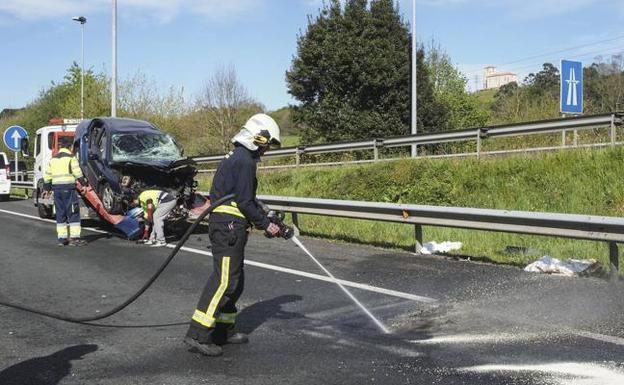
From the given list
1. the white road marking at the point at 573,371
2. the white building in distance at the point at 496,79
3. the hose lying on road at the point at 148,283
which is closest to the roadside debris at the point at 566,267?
the white road marking at the point at 573,371

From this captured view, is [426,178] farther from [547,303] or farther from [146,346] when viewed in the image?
[146,346]

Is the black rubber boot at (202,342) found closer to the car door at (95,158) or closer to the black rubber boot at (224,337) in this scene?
the black rubber boot at (224,337)

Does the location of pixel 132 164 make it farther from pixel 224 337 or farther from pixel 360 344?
pixel 360 344

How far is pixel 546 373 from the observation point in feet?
13.8

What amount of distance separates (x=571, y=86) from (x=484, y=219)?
7.78 m

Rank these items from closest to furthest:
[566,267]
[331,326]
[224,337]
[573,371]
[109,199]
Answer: [573,371]
[224,337]
[331,326]
[566,267]
[109,199]

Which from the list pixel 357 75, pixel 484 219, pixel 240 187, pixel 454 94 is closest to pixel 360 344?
pixel 240 187

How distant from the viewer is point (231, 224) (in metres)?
5.00

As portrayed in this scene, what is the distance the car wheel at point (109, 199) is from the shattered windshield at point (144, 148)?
1.95 ft

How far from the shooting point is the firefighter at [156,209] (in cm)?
1121

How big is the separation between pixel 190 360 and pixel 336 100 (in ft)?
87.1

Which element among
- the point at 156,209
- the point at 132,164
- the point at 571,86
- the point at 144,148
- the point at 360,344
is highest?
the point at 571,86

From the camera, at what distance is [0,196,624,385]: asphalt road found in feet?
14.4

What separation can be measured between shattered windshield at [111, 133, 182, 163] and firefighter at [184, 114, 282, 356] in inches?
308
